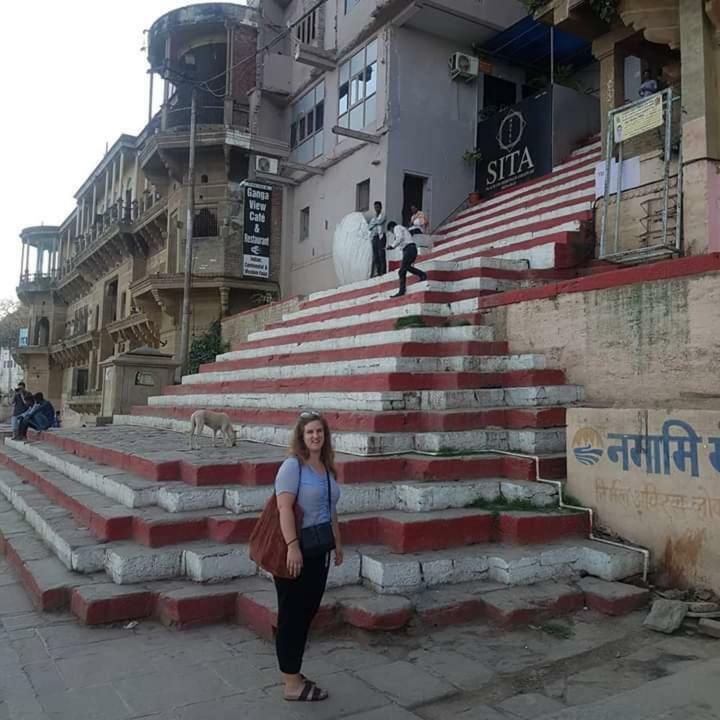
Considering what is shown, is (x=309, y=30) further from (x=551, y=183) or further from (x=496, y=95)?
(x=551, y=183)

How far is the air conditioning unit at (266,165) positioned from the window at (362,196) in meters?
4.15

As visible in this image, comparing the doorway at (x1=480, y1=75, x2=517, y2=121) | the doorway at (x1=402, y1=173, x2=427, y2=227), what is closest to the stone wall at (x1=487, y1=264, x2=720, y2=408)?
the doorway at (x1=402, y1=173, x2=427, y2=227)

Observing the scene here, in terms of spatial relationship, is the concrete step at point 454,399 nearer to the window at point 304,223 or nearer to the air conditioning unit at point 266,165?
the window at point 304,223

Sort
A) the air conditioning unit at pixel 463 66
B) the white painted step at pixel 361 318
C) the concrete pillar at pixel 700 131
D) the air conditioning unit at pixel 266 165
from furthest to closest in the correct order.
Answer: the air conditioning unit at pixel 266 165 → the air conditioning unit at pixel 463 66 → the white painted step at pixel 361 318 → the concrete pillar at pixel 700 131

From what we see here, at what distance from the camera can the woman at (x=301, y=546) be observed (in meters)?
3.33

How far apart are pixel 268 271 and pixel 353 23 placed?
7684 millimetres

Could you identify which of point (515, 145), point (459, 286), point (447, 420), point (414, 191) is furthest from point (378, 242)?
point (447, 420)

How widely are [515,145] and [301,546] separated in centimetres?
1548

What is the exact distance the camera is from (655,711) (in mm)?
3008

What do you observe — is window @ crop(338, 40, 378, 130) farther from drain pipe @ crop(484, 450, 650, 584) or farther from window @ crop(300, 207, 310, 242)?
drain pipe @ crop(484, 450, 650, 584)

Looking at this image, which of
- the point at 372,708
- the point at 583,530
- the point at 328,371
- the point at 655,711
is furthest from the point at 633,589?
the point at 328,371

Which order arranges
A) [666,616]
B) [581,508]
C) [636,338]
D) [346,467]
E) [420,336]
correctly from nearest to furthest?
[666,616], [581,508], [346,467], [636,338], [420,336]

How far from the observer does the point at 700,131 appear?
8.27 meters

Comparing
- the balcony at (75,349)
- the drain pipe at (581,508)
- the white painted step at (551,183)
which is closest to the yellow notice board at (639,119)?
the white painted step at (551,183)
